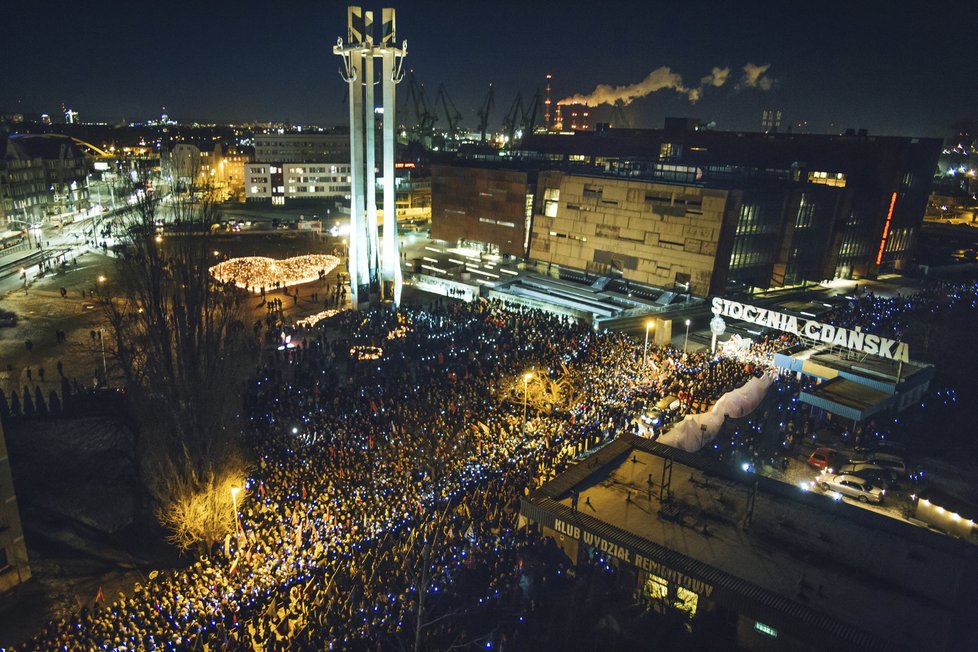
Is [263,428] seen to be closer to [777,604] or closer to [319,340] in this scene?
[319,340]

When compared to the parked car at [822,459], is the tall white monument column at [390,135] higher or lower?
higher

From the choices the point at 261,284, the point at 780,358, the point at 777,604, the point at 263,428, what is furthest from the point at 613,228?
the point at 777,604

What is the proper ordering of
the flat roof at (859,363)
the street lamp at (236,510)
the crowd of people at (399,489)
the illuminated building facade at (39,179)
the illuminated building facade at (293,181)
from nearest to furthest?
1. the crowd of people at (399,489)
2. the street lamp at (236,510)
3. the flat roof at (859,363)
4. the illuminated building facade at (39,179)
5. the illuminated building facade at (293,181)

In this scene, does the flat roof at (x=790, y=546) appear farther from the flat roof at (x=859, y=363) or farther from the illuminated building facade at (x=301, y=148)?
the illuminated building facade at (x=301, y=148)

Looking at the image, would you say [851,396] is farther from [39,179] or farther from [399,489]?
[39,179]

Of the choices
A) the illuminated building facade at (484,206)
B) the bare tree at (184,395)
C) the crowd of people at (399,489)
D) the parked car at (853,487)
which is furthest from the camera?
the illuminated building facade at (484,206)

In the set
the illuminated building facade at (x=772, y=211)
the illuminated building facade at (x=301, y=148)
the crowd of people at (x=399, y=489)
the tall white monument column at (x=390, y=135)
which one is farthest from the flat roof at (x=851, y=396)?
the illuminated building facade at (x=301, y=148)

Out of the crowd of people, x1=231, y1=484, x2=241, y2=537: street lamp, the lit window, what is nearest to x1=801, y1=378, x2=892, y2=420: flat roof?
the crowd of people
